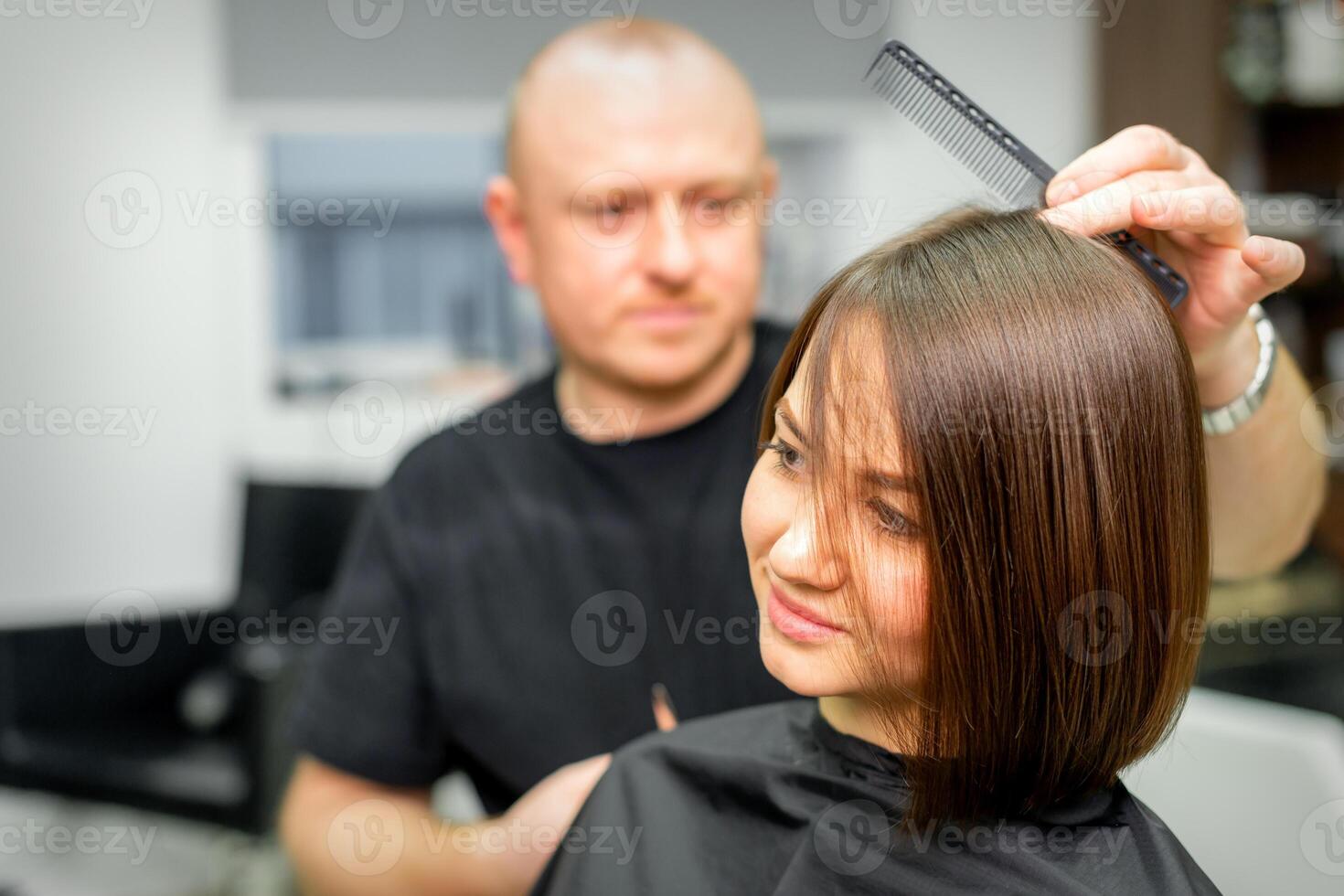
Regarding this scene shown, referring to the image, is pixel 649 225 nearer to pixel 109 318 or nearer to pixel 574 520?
pixel 574 520

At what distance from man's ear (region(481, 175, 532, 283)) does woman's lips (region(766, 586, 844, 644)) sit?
2.17 ft

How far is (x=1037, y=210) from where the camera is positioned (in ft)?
2.64

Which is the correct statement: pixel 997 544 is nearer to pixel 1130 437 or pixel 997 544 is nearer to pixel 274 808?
pixel 1130 437

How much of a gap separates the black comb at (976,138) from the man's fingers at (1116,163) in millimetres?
20

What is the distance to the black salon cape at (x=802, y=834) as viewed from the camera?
808 millimetres

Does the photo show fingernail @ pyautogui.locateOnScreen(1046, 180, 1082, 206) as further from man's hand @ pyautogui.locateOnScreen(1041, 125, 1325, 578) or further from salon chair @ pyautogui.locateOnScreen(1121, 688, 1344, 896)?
salon chair @ pyautogui.locateOnScreen(1121, 688, 1344, 896)

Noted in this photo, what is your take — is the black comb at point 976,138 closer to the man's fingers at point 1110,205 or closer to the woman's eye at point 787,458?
the man's fingers at point 1110,205

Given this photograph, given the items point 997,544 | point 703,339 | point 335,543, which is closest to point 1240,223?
point 997,544

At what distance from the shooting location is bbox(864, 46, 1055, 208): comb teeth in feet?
2.69

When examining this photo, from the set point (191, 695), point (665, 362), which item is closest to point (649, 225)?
point (665, 362)

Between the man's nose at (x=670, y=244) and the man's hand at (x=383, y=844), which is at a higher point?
the man's nose at (x=670, y=244)

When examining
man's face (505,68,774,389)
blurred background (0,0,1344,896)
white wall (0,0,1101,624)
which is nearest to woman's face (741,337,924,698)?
man's face (505,68,774,389)

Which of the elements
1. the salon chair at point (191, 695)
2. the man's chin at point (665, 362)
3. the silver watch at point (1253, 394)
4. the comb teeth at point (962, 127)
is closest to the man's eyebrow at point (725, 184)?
the man's chin at point (665, 362)

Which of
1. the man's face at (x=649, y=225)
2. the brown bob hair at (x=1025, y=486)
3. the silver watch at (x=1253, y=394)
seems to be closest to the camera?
the brown bob hair at (x=1025, y=486)
